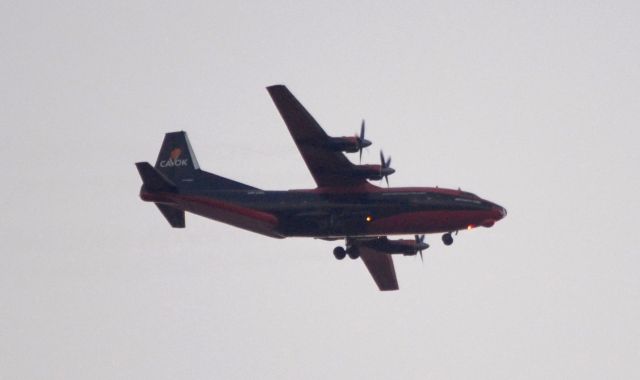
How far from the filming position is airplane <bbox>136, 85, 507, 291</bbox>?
2386 inches

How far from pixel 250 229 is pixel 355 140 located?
24.9ft

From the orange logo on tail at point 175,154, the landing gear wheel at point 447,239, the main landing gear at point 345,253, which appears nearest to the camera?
the landing gear wheel at point 447,239

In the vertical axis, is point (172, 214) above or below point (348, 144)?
below

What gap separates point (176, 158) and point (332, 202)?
11226 millimetres

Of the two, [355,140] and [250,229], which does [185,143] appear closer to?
[250,229]

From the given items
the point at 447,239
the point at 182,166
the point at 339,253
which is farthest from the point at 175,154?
the point at 447,239

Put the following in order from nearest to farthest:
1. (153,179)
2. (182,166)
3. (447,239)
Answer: (447,239) → (153,179) → (182,166)

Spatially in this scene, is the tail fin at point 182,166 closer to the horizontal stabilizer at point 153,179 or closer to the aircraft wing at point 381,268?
the horizontal stabilizer at point 153,179

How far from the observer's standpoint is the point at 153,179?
2504 inches

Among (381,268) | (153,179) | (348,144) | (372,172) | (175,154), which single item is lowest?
(381,268)

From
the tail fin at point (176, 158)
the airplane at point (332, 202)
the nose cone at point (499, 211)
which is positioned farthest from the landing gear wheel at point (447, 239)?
the tail fin at point (176, 158)

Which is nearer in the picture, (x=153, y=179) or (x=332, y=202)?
(x=332, y=202)

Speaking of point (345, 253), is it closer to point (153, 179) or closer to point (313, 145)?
point (313, 145)

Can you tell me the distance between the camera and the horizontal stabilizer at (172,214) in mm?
64750
